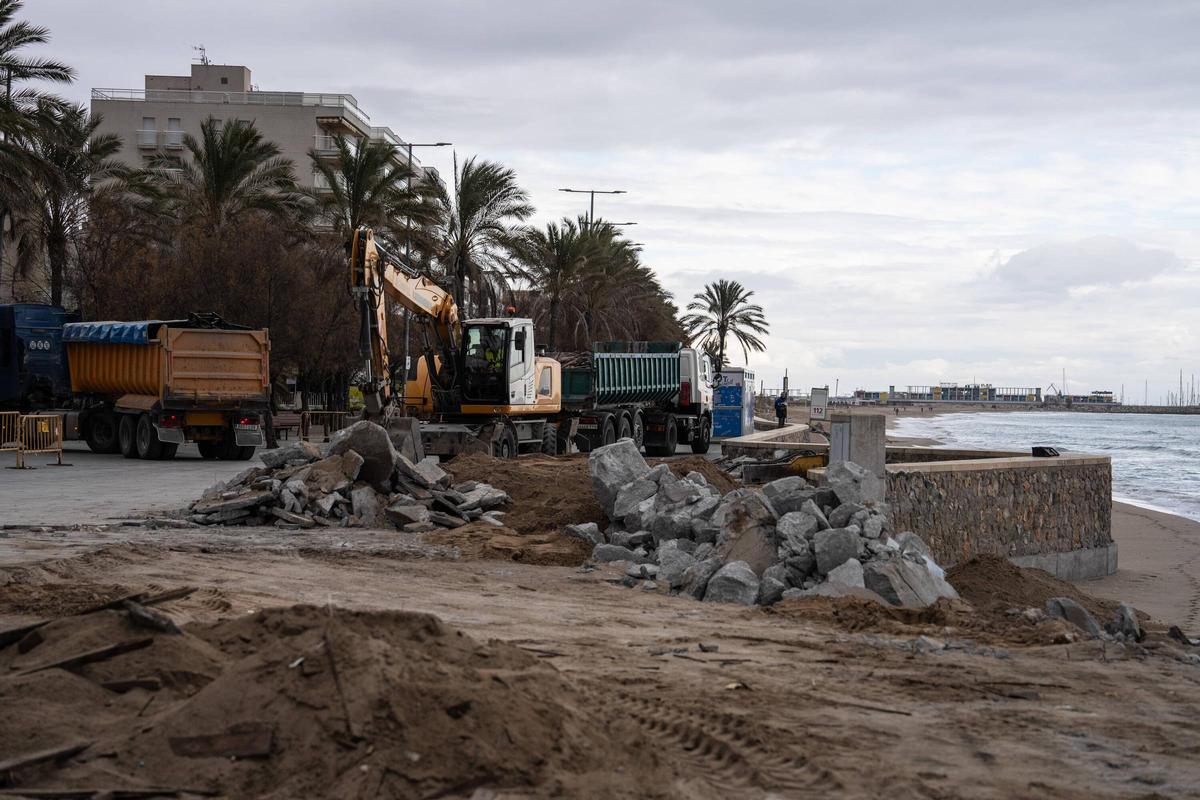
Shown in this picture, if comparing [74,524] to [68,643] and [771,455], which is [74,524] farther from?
[771,455]

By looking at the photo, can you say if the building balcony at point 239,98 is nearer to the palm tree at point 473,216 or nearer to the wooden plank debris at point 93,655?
the palm tree at point 473,216

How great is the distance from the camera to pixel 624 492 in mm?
14633

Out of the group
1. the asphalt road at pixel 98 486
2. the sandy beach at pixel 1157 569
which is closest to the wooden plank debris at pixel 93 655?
the asphalt road at pixel 98 486

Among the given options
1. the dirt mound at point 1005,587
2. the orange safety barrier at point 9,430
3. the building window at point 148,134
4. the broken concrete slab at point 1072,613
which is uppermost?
the building window at point 148,134

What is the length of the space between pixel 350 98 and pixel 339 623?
7320 centimetres

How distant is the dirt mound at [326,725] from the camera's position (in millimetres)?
5008

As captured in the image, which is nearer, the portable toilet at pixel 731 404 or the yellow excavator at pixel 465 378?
the yellow excavator at pixel 465 378

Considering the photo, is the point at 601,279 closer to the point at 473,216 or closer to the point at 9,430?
the point at 473,216

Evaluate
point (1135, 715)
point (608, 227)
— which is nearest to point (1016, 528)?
point (1135, 715)

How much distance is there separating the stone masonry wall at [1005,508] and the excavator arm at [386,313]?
10092 mm

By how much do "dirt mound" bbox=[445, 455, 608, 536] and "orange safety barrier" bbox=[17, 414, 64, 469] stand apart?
34.5 feet

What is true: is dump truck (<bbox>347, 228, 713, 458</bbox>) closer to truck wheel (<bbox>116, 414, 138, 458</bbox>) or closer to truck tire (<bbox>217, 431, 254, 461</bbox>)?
truck tire (<bbox>217, 431, 254, 461</bbox>)

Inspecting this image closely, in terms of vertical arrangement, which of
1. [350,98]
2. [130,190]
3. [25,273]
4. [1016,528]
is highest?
[350,98]

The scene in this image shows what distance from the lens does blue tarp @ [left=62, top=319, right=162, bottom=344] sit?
2641 cm
